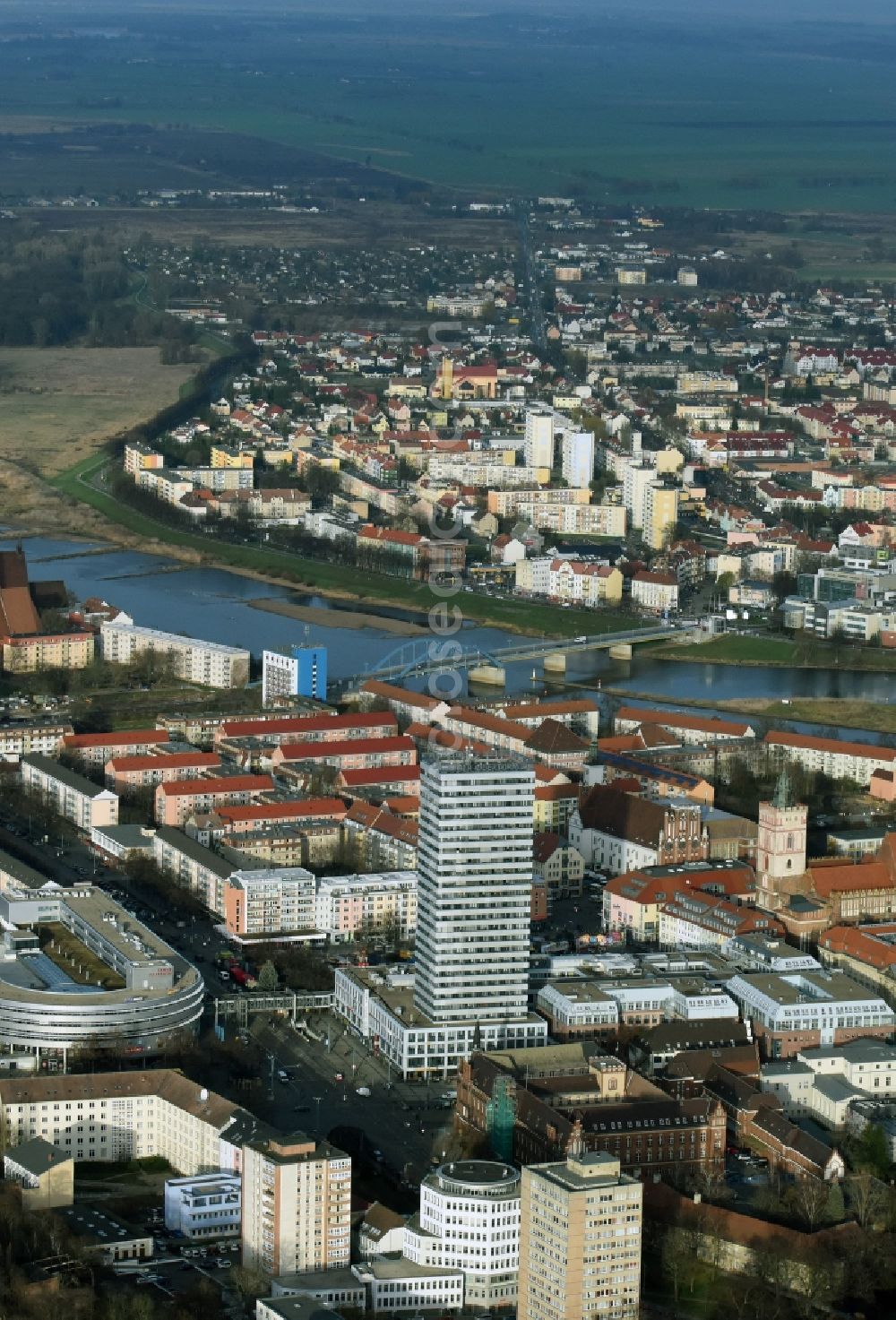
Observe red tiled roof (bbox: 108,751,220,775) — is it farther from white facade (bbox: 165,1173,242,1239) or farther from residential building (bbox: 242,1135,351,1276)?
residential building (bbox: 242,1135,351,1276)

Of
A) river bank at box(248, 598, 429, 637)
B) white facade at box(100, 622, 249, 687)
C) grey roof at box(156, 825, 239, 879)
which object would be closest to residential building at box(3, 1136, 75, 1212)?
grey roof at box(156, 825, 239, 879)

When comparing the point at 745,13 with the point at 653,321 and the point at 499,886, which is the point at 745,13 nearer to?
the point at 653,321

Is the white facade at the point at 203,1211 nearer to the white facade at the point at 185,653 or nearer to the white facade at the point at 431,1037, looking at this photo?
the white facade at the point at 431,1037

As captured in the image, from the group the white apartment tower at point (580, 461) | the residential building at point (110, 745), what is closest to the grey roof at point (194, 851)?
the residential building at point (110, 745)

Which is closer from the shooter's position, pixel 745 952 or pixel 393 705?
pixel 745 952

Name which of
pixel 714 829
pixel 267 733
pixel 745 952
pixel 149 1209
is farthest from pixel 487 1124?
pixel 267 733

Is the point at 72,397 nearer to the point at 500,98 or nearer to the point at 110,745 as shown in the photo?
the point at 110,745
